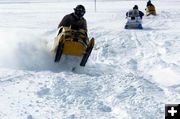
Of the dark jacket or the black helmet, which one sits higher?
the black helmet

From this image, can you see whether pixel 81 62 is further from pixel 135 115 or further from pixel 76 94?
pixel 135 115

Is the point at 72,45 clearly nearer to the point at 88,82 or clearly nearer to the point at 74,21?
the point at 74,21

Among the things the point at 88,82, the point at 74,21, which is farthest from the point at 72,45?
the point at 88,82

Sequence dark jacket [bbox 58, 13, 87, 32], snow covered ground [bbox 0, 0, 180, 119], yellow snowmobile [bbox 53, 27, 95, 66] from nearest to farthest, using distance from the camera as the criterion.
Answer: snow covered ground [bbox 0, 0, 180, 119], yellow snowmobile [bbox 53, 27, 95, 66], dark jacket [bbox 58, 13, 87, 32]

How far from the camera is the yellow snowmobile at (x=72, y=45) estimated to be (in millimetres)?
9625

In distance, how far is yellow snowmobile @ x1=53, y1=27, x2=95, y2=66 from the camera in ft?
31.6

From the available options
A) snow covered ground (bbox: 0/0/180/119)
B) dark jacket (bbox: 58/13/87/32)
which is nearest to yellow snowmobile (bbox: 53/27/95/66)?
snow covered ground (bbox: 0/0/180/119)

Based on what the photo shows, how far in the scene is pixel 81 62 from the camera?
9.80 m

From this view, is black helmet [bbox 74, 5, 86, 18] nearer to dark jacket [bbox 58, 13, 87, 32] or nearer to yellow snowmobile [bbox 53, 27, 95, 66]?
dark jacket [bbox 58, 13, 87, 32]

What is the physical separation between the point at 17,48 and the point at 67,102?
13.8 ft

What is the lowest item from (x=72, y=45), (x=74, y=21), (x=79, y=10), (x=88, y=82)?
(x=88, y=82)

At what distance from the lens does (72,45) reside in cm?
965

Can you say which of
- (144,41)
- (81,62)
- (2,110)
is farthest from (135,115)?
(144,41)

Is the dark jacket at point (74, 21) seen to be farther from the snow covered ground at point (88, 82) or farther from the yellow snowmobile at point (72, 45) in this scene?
the snow covered ground at point (88, 82)
